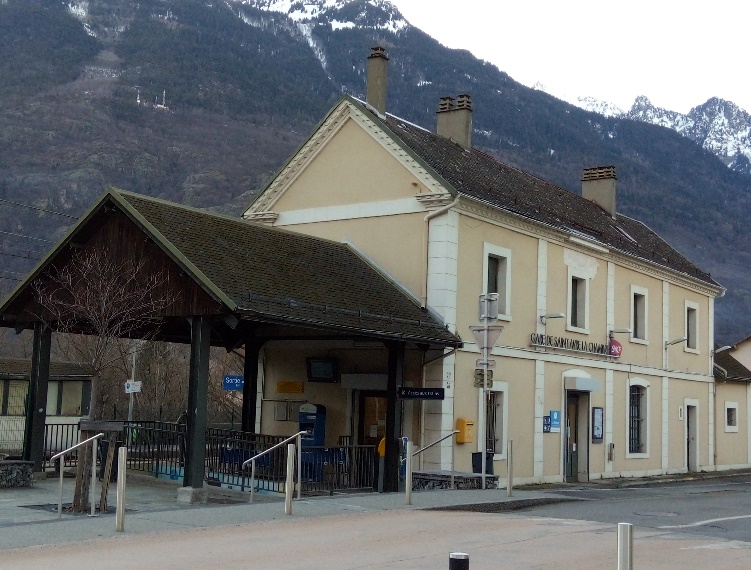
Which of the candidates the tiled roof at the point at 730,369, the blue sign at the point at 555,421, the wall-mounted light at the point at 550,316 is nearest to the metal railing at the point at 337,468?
the wall-mounted light at the point at 550,316

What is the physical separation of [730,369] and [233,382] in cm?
2236

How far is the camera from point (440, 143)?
27.5m

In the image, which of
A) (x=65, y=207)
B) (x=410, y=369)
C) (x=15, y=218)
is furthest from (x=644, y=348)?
(x=65, y=207)

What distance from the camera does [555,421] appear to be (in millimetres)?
26938

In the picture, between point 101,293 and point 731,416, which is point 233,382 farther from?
point 731,416

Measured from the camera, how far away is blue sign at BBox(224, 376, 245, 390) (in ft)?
85.2

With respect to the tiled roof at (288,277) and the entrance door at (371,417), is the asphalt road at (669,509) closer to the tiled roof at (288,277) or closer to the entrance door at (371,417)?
the entrance door at (371,417)

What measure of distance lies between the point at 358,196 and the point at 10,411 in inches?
636

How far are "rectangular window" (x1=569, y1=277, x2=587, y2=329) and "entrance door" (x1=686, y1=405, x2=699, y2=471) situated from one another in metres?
8.67

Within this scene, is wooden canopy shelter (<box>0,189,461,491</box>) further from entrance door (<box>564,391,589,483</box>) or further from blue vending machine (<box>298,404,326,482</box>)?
entrance door (<box>564,391,589,483</box>)

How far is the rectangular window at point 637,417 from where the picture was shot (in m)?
31.5

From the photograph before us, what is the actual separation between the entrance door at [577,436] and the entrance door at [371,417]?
6.33 meters

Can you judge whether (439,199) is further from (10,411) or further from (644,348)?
(10,411)

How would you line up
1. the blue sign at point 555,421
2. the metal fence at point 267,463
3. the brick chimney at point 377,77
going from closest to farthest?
the metal fence at point 267,463 < the brick chimney at point 377,77 < the blue sign at point 555,421
